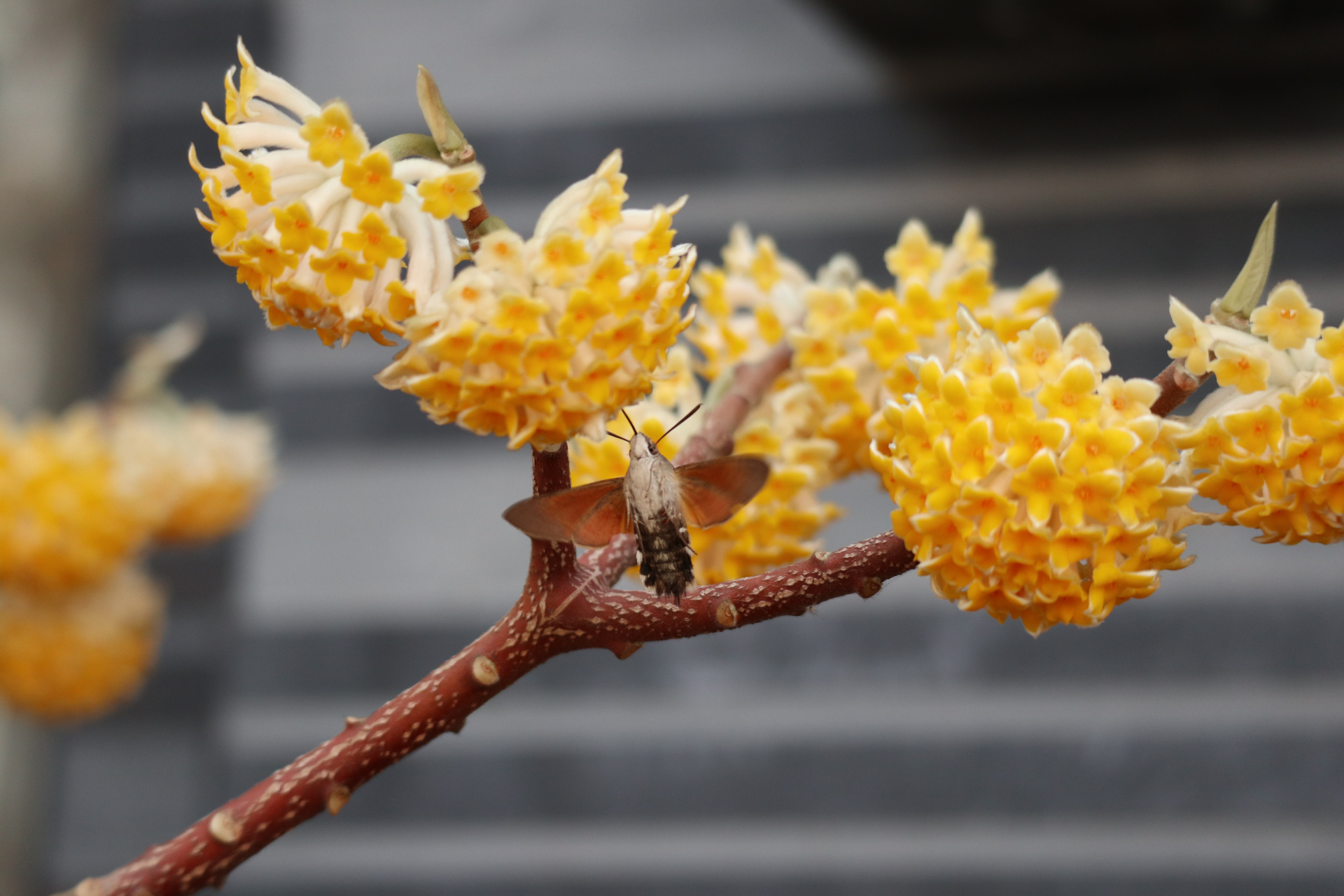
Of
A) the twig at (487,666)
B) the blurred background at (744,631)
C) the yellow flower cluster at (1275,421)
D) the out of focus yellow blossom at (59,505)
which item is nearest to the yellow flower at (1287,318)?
the yellow flower cluster at (1275,421)

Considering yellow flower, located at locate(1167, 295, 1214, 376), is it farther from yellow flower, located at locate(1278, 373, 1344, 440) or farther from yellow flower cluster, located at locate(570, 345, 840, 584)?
yellow flower cluster, located at locate(570, 345, 840, 584)

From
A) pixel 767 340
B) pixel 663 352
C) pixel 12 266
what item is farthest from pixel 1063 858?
pixel 12 266

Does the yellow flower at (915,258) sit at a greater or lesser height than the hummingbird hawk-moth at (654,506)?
greater

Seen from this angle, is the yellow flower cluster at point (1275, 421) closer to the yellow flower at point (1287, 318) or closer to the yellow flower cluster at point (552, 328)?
the yellow flower at point (1287, 318)

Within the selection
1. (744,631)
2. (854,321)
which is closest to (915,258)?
(854,321)

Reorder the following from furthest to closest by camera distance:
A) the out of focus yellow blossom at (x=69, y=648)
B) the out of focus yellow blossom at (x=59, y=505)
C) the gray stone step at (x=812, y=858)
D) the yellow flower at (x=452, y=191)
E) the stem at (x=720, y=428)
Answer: the gray stone step at (x=812, y=858), the out of focus yellow blossom at (x=69, y=648), the out of focus yellow blossom at (x=59, y=505), the stem at (x=720, y=428), the yellow flower at (x=452, y=191)

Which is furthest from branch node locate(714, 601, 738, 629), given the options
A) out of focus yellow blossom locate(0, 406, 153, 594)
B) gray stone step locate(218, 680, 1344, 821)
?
gray stone step locate(218, 680, 1344, 821)
